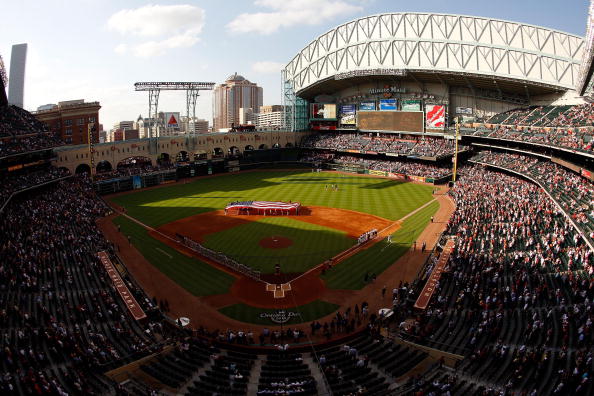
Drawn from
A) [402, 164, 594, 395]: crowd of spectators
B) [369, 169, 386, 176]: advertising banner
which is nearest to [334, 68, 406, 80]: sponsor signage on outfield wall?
[369, 169, 386, 176]: advertising banner

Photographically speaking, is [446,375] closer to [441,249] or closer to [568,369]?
[568,369]

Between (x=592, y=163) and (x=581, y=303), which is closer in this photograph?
(x=581, y=303)

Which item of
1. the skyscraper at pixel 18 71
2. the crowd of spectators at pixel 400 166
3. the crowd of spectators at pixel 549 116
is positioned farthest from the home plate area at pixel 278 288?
the skyscraper at pixel 18 71

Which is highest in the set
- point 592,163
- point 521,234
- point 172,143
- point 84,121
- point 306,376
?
point 84,121

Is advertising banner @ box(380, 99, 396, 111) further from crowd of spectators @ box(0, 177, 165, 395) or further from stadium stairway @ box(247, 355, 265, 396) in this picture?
stadium stairway @ box(247, 355, 265, 396)

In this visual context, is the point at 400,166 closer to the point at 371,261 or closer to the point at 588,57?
the point at 588,57

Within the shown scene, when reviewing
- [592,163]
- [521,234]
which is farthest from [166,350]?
[592,163]
